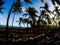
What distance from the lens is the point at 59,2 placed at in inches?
1041

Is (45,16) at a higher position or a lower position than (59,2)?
lower

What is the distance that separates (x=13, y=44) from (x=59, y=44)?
5.89 meters

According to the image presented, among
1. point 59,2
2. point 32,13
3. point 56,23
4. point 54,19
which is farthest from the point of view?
point 56,23

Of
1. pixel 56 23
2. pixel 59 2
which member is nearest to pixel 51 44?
pixel 59 2

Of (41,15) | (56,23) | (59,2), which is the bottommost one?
(56,23)

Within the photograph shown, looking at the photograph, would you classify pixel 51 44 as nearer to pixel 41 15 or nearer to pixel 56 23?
pixel 41 15

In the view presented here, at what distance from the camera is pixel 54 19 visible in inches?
2562

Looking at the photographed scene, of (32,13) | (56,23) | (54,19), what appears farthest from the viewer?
(56,23)

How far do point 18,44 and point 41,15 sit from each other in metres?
35.6

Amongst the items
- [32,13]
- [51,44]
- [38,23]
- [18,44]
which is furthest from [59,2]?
[38,23]

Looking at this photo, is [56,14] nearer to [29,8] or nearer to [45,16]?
[45,16]

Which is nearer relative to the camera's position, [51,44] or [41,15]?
[51,44]

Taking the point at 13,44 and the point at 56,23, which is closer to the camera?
the point at 13,44

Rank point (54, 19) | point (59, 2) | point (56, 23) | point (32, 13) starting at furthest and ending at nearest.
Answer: point (56, 23), point (54, 19), point (32, 13), point (59, 2)
